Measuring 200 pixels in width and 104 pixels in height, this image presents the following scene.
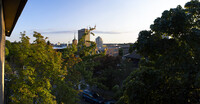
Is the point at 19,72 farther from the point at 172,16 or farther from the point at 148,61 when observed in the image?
the point at 172,16

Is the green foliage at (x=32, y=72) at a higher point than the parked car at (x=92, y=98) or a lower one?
higher

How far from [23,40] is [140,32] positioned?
15.0 ft

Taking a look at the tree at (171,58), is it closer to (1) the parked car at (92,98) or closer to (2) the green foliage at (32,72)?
(2) the green foliage at (32,72)

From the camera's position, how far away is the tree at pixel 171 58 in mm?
4832

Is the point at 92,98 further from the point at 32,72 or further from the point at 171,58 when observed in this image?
the point at 171,58

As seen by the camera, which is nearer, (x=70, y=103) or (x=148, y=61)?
(x=148, y=61)

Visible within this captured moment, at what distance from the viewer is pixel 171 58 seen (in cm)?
508

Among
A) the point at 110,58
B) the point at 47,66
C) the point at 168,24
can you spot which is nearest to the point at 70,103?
the point at 47,66

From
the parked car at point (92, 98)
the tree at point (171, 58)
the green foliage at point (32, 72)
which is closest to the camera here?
the tree at point (171, 58)

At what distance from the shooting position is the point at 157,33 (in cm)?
553

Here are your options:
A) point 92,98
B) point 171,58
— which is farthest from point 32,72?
point 92,98

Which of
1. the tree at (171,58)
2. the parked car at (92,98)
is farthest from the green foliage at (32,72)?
the parked car at (92,98)

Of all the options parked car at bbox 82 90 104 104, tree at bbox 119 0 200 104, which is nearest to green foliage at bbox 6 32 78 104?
tree at bbox 119 0 200 104

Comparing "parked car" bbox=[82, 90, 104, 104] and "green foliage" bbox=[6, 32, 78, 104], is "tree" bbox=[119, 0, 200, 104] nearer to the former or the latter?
"green foliage" bbox=[6, 32, 78, 104]
